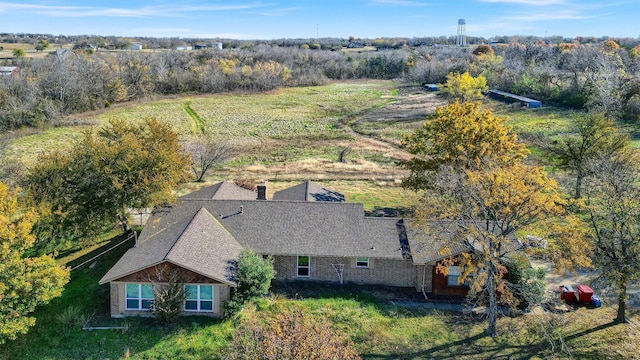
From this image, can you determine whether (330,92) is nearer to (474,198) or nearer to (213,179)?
(213,179)

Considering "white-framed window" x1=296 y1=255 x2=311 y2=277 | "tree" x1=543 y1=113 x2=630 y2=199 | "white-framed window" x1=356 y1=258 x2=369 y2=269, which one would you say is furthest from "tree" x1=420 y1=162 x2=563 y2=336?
"tree" x1=543 y1=113 x2=630 y2=199

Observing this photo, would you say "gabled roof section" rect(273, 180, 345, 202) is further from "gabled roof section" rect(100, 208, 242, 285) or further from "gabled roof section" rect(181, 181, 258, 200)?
"gabled roof section" rect(100, 208, 242, 285)

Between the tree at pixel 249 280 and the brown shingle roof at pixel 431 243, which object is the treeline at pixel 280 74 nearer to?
the brown shingle roof at pixel 431 243

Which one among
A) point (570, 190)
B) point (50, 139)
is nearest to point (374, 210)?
point (570, 190)

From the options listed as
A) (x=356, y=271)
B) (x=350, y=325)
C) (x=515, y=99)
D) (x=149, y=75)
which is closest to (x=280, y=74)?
(x=149, y=75)

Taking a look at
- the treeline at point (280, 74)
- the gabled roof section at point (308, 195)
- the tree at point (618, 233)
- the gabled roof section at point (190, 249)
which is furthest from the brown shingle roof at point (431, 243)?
the treeline at point (280, 74)
